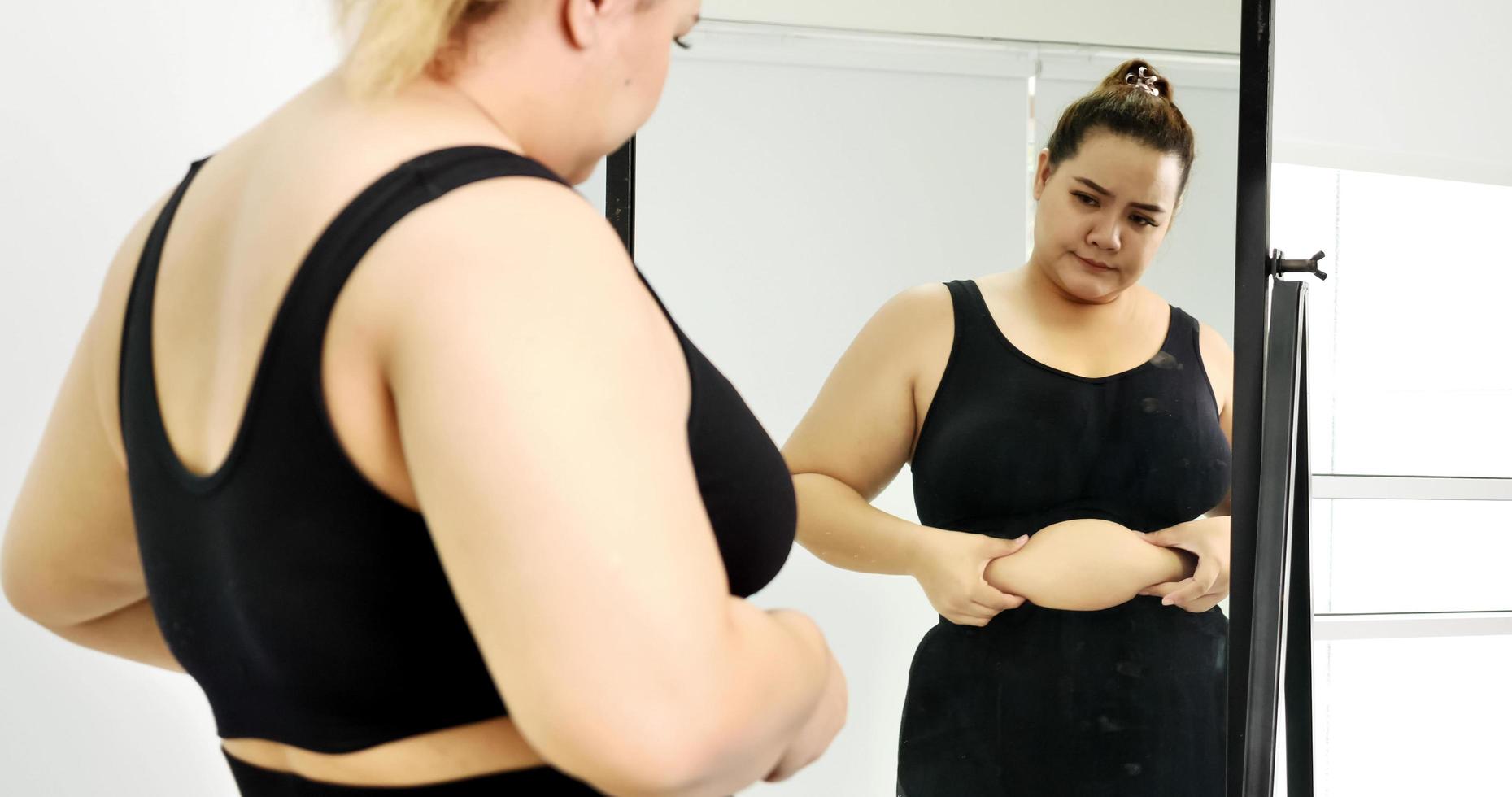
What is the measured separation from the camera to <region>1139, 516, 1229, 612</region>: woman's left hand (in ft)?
3.84

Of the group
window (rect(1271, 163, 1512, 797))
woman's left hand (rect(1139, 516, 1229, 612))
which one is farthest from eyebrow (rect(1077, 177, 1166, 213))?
window (rect(1271, 163, 1512, 797))

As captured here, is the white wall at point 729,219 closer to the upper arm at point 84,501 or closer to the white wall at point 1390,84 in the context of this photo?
the upper arm at point 84,501

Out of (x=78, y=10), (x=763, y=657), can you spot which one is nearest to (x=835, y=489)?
(x=763, y=657)

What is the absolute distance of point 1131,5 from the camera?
3.98 ft

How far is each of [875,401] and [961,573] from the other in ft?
0.61

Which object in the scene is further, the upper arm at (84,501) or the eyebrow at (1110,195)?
the eyebrow at (1110,195)

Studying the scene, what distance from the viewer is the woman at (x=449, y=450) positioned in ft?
1.40

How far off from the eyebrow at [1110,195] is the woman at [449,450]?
0.62m

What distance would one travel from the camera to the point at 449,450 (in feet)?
1.40

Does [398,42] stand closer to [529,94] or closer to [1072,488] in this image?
[529,94]

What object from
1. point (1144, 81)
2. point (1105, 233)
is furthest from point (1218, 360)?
point (1144, 81)

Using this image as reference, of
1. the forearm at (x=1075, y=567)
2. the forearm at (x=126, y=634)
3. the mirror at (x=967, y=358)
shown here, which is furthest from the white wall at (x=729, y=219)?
the forearm at (x=126, y=634)

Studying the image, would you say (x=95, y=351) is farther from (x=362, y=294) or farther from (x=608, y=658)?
(x=608, y=658)

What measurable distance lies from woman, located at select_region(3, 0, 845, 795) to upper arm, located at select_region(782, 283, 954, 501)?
567 mm
